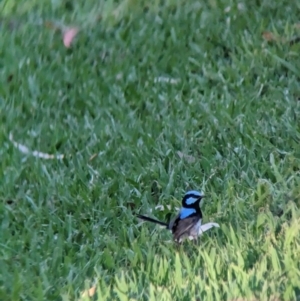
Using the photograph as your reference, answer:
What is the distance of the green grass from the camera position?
309 cm

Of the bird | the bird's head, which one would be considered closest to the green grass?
the bird

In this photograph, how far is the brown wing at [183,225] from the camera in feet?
10.5

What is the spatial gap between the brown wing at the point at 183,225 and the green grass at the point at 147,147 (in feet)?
0.23

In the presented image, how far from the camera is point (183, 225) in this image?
3.21 metres

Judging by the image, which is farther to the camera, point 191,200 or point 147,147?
point 147,147

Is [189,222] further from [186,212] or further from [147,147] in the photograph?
[147,147]

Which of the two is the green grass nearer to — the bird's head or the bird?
the bird

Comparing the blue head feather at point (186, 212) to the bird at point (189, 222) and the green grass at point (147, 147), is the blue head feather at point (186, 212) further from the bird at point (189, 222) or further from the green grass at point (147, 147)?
the green grass at point (147, 147)

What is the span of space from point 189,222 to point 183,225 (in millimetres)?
28

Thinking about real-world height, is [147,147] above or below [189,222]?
below

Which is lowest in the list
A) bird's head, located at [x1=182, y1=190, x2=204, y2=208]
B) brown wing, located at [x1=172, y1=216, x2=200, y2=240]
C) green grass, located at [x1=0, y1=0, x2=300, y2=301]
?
green grass, located at [x1=0, y1=0, x2=300, y2=301]

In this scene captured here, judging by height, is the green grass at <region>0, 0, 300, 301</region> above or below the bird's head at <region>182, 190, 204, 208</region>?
below

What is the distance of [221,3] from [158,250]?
8.51 feet

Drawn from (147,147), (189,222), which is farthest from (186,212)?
(147,147)
